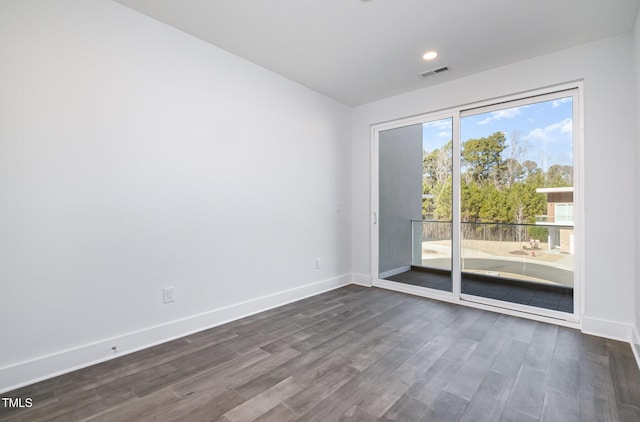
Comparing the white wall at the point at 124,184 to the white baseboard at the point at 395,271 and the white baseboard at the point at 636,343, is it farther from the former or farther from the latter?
the white baseboard at the point at 636,343

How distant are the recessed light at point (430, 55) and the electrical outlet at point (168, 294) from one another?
10.4 ft

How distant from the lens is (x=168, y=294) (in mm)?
2480

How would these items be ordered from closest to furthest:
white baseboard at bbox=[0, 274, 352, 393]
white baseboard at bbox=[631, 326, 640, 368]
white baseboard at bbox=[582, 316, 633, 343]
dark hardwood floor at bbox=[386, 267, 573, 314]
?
white baseboard at bbox=[0, 274, 352, 393]
white baseboard at bbox=[631, 326, 640, 368]
white baseboard at bbox=[582, 316, 633, 343]
dark hardwood floor at bbox=[386, 267, 573, 314]

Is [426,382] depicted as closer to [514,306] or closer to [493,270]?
[514,306]

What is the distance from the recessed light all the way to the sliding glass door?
80cm

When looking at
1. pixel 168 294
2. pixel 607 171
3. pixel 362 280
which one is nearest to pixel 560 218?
pixel 607 171

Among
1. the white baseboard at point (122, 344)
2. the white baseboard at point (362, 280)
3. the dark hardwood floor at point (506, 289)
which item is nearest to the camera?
the white baseboard at point (122, 344)

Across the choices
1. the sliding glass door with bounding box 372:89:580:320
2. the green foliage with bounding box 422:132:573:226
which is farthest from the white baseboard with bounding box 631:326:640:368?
the green foliage with bounding box 422:132:573:226

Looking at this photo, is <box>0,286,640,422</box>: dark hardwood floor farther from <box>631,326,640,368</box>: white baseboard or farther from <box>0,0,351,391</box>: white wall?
<box>0,0,351,391</box>: white wall

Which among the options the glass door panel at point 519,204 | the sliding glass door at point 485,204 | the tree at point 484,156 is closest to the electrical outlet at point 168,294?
the sliding glass door at point 485,204

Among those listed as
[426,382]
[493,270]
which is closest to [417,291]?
[493,270]

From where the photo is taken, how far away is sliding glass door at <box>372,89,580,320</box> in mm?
2941

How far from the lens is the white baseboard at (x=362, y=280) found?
4.23 metres

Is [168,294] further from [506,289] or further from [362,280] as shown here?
[506,289]
